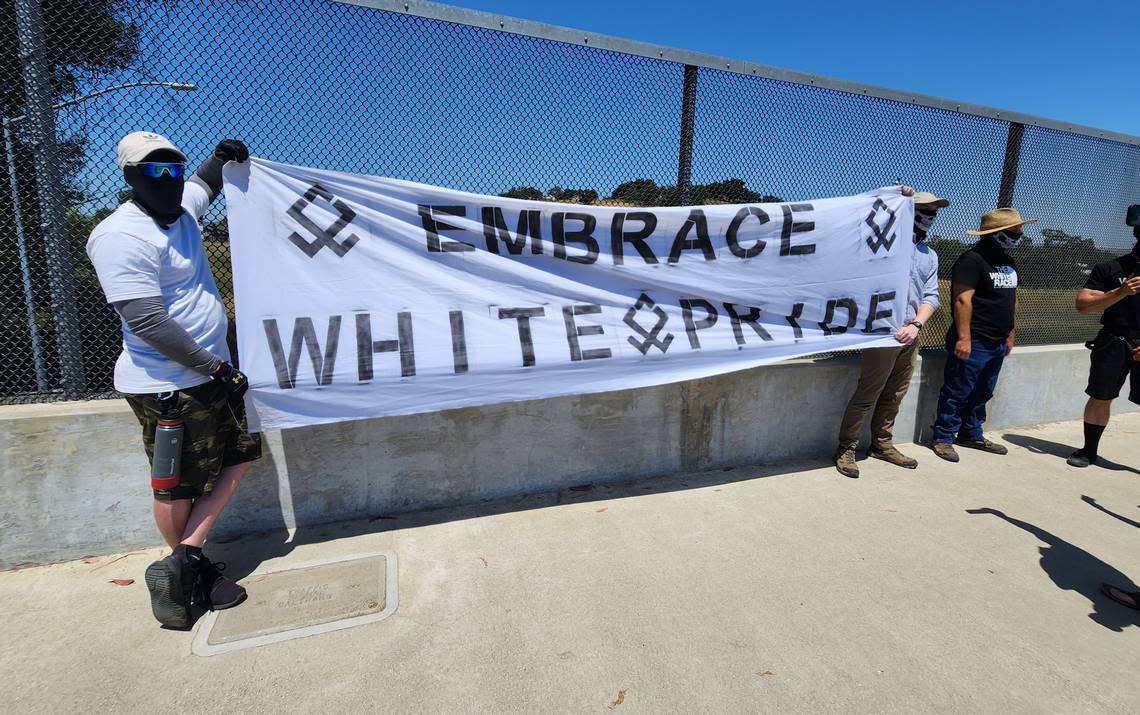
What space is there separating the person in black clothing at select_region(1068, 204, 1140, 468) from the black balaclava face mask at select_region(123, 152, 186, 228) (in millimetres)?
5474

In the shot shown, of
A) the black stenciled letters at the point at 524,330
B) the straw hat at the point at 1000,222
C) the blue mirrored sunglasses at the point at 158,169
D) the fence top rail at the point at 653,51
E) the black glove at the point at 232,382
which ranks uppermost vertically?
the fence top rail at the point at 653,51

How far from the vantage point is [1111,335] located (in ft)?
14.7

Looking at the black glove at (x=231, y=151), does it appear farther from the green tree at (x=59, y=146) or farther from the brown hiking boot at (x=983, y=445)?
the brown hiking boot at (x=983, y=445)

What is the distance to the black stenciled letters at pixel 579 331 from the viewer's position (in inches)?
135

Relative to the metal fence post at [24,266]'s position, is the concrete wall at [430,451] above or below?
below

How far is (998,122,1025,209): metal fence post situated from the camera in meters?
5.45

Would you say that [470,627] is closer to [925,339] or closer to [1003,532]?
[1003,532]

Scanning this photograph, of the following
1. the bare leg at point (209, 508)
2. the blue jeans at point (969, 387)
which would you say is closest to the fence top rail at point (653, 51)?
the blue jeans at point (969, 387)

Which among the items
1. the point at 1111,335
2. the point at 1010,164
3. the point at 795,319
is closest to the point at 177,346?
the point at 795,319

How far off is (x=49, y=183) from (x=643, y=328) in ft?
10.2

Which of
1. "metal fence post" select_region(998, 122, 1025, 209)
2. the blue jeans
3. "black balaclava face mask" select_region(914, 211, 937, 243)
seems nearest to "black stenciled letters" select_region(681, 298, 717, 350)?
"black balaclava face mask" select_region(914, 211, 937, 243)

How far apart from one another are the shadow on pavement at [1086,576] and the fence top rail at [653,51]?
11.0ft

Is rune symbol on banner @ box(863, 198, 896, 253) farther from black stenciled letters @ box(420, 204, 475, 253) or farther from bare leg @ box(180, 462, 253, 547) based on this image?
bare leg @ box(180, 462, 253, 547)

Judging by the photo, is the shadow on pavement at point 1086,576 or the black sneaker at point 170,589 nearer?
the black sneaker at point 170,589
